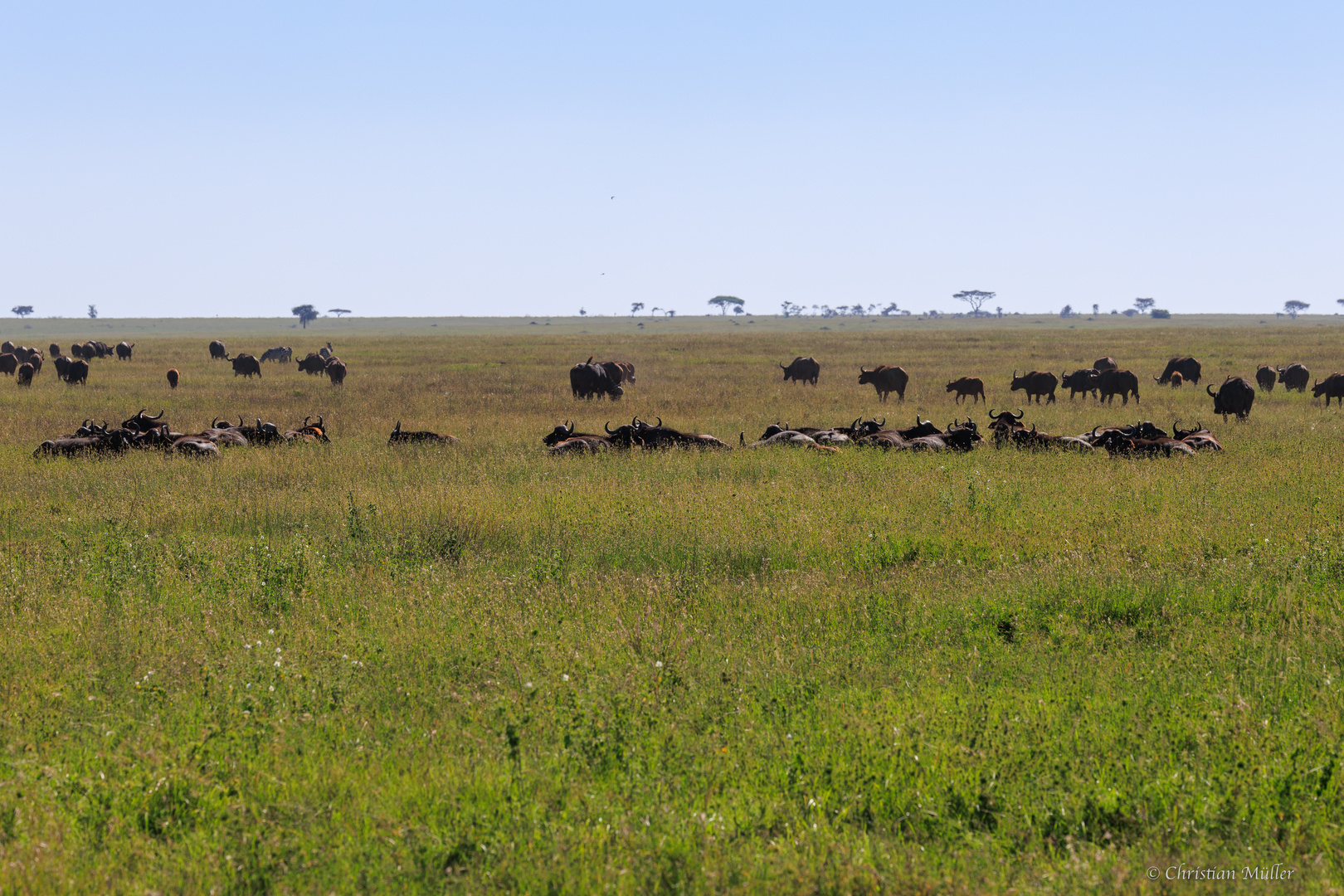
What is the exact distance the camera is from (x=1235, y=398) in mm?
21203

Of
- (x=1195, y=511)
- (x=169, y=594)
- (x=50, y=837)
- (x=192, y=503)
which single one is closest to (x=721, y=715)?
(x=50, y=837)

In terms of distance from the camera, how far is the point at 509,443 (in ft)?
57.0

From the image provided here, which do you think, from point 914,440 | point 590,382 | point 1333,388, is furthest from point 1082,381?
point 914,440

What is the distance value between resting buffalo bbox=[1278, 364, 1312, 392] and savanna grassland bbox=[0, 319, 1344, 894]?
21.4m

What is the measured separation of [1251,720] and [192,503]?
36.8ft

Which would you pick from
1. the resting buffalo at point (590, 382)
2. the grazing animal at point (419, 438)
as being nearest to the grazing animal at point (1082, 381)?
the resting buffalo at point (590, 382)

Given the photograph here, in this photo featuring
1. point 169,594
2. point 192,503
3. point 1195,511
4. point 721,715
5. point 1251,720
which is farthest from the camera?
point 192,503

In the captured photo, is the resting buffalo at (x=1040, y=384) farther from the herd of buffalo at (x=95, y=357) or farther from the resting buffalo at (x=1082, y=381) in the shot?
the herd of buffalo at (x=95, y=357)

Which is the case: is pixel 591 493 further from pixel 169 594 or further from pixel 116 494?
pixel 116 494

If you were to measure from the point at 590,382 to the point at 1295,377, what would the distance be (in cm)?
2376

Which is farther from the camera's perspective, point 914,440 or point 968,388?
point 968,388

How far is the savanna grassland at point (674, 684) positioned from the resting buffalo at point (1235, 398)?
933 cm

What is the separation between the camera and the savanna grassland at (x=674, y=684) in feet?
12.8

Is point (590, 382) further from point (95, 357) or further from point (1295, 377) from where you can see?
point (95, 357)
